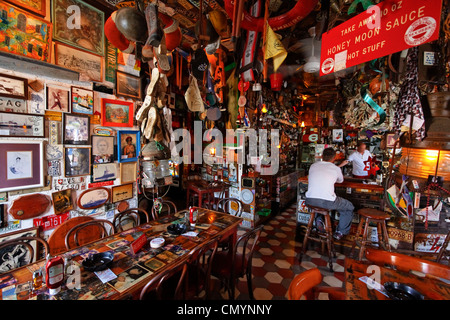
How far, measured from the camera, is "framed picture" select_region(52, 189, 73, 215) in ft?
7.80

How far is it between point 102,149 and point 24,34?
1.45m

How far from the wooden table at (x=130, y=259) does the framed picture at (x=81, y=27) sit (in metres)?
2.46

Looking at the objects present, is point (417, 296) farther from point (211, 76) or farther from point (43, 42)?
point (43, 42)

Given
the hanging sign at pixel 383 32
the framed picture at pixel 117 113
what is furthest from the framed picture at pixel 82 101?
the hanging sign at pixel 383 32

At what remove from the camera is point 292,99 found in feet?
23.0

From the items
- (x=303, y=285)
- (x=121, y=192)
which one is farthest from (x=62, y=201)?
(x=303, y=285)

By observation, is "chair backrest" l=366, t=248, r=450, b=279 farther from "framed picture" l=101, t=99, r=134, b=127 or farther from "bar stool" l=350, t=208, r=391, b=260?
"framed picture" l=101, t=99, r=134, b=127

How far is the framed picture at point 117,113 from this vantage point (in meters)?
2.81

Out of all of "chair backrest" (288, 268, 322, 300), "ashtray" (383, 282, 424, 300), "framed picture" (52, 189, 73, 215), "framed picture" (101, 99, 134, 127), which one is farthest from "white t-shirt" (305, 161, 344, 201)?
"framed picture" (52, 189, 73, 215)

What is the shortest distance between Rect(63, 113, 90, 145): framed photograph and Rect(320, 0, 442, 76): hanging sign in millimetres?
3068

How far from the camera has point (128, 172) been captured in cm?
316

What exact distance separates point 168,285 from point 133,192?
5.95ft
